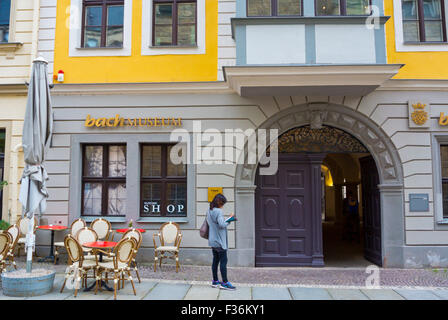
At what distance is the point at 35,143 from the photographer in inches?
255

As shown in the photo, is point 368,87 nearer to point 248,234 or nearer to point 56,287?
point 248,234

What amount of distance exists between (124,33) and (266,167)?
4898 millimetres

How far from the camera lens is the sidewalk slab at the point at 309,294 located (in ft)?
20.6

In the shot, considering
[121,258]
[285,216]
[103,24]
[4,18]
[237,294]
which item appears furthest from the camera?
[4,18]

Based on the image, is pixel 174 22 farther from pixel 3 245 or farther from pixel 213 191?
pixel 3 245

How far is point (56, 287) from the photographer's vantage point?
6.67 metres

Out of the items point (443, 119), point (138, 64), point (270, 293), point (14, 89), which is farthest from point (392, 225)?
point (14, 89)

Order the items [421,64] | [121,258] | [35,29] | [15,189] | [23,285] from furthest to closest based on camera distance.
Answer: [35,29], [15,189], [421,64], [121,258], [23,285]

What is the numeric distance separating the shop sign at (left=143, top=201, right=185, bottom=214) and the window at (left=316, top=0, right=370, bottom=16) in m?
5.64

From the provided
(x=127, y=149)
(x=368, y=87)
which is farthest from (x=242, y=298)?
(x=368, y=87)

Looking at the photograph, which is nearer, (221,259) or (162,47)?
(221,259)

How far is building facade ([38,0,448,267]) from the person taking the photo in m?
8.77

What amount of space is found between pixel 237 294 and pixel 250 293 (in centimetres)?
24

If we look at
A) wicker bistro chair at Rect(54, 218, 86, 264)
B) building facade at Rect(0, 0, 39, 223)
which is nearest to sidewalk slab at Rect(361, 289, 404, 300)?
wicker bistro chair at Rect(54, 218, 86, 264)
